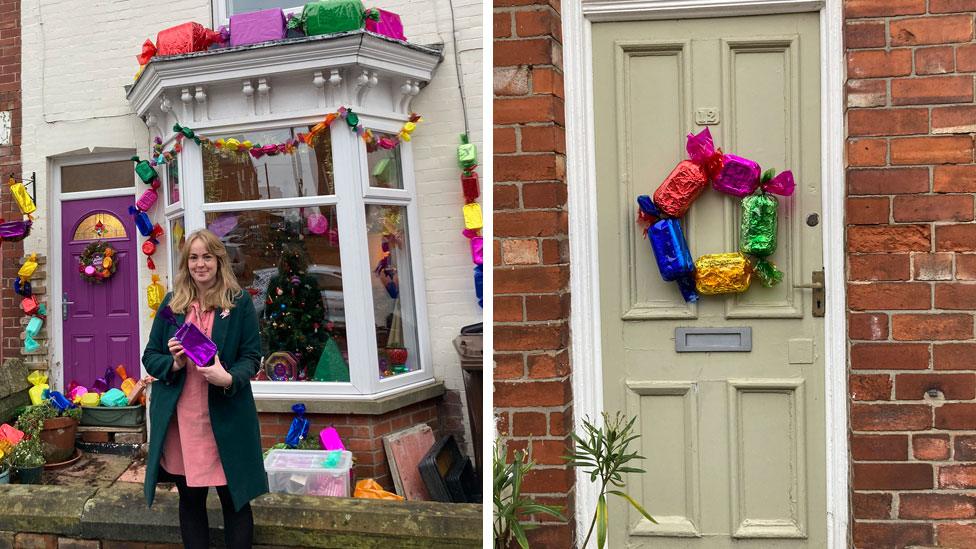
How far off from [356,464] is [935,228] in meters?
3.06

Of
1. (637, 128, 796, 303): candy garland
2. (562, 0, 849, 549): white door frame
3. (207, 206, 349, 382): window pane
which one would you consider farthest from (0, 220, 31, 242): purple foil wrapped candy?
(637, 128, 796, 303): candy garland

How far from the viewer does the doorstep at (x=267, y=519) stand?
298cm

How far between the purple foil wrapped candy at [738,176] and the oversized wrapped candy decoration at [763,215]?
3 centimetres

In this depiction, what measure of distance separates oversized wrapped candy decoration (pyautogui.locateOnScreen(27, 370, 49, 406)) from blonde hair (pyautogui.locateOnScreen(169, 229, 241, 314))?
2.61 meters

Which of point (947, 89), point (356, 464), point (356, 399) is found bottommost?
point (356, 464)

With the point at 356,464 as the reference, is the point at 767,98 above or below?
above

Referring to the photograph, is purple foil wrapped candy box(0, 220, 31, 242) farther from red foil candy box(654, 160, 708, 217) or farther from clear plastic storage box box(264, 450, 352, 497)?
red foil candy box(654, 160, 708, 217)

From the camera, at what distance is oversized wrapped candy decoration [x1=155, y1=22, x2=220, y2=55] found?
4.54m

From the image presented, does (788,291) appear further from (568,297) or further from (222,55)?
(222,55)

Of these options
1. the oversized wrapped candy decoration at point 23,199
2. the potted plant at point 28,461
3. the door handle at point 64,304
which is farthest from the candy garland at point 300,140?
the potted plant at point 28,461

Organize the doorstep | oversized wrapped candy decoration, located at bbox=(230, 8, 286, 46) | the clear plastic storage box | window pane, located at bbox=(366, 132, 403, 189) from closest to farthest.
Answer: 1. the doorstep
2. the clear plastic storage box
3. oversized wrapped candy decoration, located at bbox=(230, 8, 286, 46)
4. window pane, located at bbox=(366, 132, 403, 189)

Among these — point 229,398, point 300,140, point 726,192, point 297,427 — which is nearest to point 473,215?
point 300,140

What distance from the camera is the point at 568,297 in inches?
105

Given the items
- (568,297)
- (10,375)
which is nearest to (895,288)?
(568,297)
